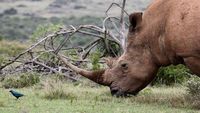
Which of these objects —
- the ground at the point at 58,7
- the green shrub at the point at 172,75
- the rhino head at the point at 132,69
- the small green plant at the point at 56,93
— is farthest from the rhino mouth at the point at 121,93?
the ground at the point at 58,7

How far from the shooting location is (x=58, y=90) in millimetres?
11258

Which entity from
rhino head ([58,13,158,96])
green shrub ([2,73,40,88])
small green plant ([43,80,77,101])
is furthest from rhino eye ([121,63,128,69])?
green shrub ([2,73,40,88])

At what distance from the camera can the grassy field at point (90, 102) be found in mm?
9625

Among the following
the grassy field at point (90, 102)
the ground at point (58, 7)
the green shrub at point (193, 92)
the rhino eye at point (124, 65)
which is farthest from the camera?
the ground at point (58, 7)

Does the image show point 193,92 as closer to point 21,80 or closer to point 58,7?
point 21,80

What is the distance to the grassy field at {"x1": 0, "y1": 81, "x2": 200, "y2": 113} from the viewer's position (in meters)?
9.62

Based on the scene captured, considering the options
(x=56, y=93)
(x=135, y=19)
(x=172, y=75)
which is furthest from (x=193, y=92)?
(x=172, y=75)

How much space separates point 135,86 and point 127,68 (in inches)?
12.4

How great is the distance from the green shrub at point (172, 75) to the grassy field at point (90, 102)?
134 centimetres

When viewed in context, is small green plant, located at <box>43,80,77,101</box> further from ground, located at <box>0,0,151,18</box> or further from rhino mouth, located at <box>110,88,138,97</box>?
ground, located at <box>0,0,151,18</box>

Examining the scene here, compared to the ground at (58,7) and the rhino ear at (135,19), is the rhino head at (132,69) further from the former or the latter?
the ground at (58,7)

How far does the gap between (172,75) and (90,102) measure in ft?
12.3

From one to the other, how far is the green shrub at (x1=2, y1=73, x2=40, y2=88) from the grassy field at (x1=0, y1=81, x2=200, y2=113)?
1261 millimetres

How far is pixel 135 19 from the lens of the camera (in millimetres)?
10383
